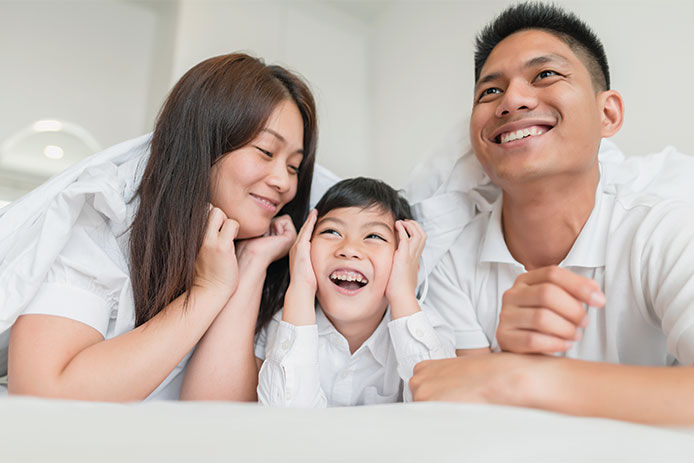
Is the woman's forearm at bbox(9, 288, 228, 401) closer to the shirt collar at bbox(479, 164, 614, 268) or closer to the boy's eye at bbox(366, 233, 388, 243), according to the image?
the boy's eye at bbox(366, 233, 388, 243)

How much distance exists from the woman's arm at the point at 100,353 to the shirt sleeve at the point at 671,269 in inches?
30.6

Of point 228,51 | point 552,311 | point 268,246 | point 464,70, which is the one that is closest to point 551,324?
point 552,311

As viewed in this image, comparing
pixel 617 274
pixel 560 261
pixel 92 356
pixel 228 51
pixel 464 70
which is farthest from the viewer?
pixel 228 51

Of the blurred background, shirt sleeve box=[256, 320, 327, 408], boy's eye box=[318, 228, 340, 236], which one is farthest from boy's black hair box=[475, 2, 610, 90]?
the blurred background

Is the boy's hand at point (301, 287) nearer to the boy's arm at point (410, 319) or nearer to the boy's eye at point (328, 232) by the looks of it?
the boy's eye at point (328, 232)

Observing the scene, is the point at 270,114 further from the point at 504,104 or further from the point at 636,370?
the point at 636,370

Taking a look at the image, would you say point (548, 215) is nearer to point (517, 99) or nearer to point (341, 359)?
point (517, 99)

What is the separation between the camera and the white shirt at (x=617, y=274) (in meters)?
0.80

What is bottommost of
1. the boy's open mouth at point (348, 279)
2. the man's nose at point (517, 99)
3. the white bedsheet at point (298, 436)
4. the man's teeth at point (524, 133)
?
the white bedsheet at point (298, 436)

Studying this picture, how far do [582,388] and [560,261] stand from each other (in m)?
0.52

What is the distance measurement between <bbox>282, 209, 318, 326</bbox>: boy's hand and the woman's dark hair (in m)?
0.17

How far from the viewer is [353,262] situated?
3.30 ft

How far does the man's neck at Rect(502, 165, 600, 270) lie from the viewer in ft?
3.26

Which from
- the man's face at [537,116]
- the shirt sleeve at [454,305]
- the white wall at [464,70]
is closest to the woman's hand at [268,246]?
the shirt sleeve at [454,305]
